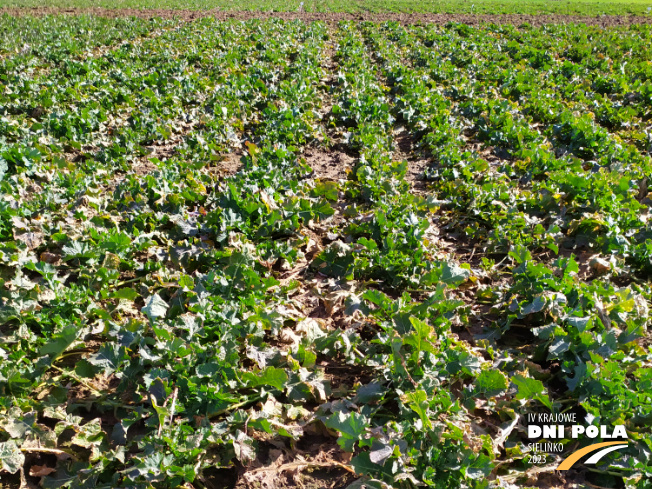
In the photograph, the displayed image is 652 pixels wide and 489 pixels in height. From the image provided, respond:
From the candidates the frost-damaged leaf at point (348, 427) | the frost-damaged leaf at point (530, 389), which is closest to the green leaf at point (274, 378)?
the frost-damaged leaf at point (348, 427)

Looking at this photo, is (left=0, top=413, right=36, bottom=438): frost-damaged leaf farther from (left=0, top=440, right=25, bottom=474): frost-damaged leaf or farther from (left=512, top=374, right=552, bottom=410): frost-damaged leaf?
(left=512, top=374, right=552, bottom=410): frost-damaged leaf

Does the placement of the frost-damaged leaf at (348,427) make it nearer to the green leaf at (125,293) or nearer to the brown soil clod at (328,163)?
the green leaf at (125,293)

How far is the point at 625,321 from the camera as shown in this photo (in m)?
3.38

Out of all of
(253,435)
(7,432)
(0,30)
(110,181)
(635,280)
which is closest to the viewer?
(7,432)

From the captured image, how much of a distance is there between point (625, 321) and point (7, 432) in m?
4.37

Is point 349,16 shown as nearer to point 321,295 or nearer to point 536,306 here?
point 321,295

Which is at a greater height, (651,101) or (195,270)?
(651,101)

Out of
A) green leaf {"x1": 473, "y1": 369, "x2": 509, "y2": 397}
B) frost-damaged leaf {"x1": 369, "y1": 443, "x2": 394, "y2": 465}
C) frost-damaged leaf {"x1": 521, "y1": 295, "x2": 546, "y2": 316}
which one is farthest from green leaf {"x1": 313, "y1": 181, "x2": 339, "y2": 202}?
frost-damaged leaf {"x1": 369, "y1": 443, "x2": 394, "y2": 465}

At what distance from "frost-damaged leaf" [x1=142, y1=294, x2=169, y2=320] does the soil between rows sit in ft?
77.0

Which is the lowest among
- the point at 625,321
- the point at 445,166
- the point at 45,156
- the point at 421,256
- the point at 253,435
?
the point at 253,435

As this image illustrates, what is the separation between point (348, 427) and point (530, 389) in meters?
1.24

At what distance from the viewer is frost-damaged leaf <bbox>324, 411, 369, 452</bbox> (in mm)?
2641

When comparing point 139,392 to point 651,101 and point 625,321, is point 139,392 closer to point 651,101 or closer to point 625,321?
point 625,321

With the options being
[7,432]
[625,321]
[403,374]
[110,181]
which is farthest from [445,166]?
[7,432]
